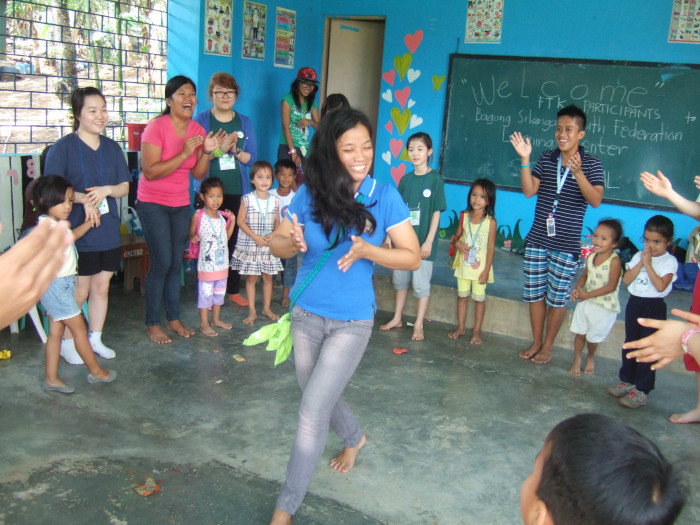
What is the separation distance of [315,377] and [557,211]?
8.45ft

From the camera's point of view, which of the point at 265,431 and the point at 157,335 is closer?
the point at 265,431

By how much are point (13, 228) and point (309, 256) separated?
328 cm

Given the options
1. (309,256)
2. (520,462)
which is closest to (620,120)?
(520,462)

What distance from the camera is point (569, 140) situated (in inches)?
169

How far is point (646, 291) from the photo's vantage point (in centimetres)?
415

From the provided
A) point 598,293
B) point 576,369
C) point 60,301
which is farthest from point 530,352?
point 60,301

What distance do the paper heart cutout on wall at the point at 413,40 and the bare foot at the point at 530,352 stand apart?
414 centimetres

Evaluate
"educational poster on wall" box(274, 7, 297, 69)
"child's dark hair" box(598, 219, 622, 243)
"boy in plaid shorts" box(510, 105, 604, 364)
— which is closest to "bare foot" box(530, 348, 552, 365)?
"boy in plaid shorts" box(510, 105, 604, 364)

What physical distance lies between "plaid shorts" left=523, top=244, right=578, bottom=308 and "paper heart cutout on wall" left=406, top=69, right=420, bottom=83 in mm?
3629

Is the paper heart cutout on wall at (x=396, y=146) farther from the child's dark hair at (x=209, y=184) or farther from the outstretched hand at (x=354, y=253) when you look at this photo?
the outstretched hand at (x=354, y=253)

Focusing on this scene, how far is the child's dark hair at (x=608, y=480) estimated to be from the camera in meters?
1.11

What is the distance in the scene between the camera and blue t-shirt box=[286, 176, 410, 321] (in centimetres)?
268

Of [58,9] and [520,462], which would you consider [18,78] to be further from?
[520,462]

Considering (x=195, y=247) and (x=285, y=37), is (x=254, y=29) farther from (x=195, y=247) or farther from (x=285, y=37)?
(x=195, y=247)
